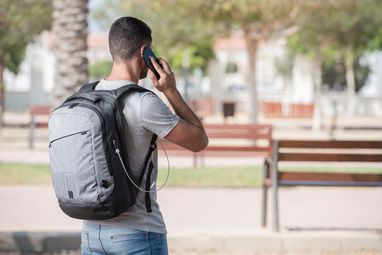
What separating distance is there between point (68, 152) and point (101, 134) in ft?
0.50

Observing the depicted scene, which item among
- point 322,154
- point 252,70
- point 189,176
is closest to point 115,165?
point 322,154

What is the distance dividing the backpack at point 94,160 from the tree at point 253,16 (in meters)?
19.1

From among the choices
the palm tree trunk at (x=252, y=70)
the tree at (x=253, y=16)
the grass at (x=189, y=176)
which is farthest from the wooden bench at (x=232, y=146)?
the palm tree trunk at (x=252, y=70)

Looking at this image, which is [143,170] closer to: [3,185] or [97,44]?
[3,185]

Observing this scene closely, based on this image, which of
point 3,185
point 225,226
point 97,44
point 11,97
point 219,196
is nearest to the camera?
point 225,226

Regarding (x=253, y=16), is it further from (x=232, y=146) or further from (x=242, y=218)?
(x=242, y=218)

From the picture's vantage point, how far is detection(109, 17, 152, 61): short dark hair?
11.9ft

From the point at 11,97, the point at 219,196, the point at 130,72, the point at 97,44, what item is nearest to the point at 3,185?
the point at 219,196

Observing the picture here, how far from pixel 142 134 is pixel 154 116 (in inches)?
4.0

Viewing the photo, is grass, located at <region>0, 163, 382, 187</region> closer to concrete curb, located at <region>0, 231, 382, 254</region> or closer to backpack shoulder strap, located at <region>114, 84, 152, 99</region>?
concrete curb, located at <region>0, 231, 382, 254</region>

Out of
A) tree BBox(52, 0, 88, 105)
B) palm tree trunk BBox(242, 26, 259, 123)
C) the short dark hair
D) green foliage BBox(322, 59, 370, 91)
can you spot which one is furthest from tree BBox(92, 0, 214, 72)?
the short dark hair

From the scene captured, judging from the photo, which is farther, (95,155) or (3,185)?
(3,185)

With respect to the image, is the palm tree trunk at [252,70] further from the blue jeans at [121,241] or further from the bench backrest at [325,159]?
the blue jeans at [121,241]

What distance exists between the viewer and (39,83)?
1852 inches
